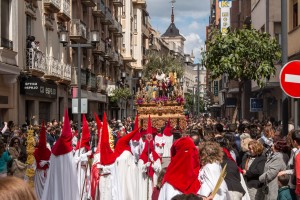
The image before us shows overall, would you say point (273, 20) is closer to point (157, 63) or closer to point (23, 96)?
point (23, 96)

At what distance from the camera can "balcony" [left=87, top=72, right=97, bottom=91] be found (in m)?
36.2

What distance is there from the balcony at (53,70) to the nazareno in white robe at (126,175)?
48.9 feet

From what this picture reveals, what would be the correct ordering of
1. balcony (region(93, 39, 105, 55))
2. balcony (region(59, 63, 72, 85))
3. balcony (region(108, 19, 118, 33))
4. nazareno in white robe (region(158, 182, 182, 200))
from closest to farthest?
nazareno in white robe (region(158, 182, 182, 200)), balcony (region(59, 63, 72, 85)), balcony (region(93, 39, 105, 55)), balcony (region(108, 19, 118, 33))

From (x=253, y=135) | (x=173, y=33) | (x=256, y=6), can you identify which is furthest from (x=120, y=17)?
(x=173, y=33)

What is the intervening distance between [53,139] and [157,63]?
44.0m

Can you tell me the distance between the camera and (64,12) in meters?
29.5

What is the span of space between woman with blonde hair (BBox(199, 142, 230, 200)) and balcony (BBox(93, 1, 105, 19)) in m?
33.1

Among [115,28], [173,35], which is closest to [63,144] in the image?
[115,28]

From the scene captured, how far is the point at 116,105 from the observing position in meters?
47.7

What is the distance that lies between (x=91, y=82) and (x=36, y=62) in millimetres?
13057

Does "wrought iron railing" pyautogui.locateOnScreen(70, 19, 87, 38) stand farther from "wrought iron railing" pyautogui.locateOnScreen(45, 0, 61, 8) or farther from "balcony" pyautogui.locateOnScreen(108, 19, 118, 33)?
"balcony" pyautogui.locateOnScreen(108, 19, 118, 33)

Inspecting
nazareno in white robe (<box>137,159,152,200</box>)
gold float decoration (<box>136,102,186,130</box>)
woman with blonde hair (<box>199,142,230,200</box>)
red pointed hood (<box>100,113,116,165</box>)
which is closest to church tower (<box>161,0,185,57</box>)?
gold float decoration (<box>136,102,186,130</box>)

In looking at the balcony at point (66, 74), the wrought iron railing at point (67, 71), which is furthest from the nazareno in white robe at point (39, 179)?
the wrought iron railing at point (67, 71)

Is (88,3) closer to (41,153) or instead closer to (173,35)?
(41,153)
